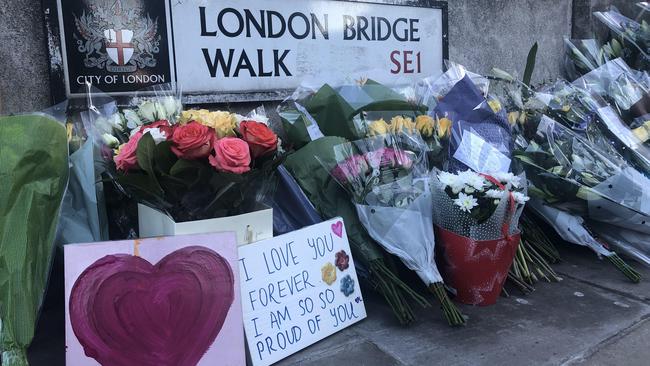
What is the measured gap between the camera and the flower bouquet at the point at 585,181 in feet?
10.1

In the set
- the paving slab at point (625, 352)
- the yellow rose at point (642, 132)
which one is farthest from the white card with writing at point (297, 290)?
the yellow rose at point (642, 132)

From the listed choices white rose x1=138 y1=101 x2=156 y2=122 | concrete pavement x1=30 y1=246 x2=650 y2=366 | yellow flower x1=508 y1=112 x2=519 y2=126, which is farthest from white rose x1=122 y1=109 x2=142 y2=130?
yellow flower x1=508 y1=112 x2=519 y2=126

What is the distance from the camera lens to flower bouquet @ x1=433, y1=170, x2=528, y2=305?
2.55 meters

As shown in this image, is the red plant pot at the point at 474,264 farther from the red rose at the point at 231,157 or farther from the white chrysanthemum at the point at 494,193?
the red rose at the point at 231,157

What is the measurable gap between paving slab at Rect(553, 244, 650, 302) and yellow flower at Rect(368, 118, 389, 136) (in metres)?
1.53

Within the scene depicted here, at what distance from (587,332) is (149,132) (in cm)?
220

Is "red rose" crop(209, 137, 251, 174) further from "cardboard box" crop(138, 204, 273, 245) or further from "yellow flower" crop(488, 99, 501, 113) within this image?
"yellow flower" crop(488, 99, 501, 113)

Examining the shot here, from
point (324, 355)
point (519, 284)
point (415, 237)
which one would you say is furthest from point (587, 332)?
point (324, 355)

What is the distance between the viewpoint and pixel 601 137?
3.49 metres

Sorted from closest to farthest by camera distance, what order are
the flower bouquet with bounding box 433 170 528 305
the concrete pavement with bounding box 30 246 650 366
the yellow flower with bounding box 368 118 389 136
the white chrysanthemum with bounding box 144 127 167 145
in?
the white chrysanthemum with bounding box 144 127 167 145
the concrete pavement with bounding box 30 246 650 366
the flower bouquet with bounding box 433 170 528 305
the yellow flower with bounding box 368 118 389 136

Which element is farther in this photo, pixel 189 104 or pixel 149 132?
pixel 189 104

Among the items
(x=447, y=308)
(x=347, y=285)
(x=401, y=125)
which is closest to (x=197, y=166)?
(x=347, y=285)

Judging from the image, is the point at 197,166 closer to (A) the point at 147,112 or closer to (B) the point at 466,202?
(A) the point at 147,112

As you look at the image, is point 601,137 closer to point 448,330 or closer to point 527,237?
point 527,237
